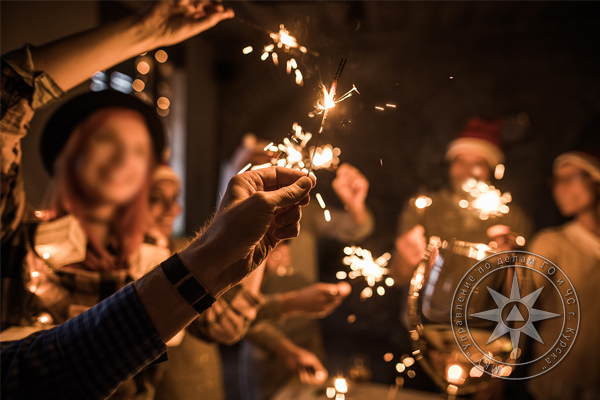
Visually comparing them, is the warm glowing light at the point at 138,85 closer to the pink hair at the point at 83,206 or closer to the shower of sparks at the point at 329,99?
the pink hair at the point at 83,206

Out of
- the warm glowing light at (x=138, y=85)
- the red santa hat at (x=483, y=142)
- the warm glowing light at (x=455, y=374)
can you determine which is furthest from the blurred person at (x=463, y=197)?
the warm glowing light at (x=138, y=85)

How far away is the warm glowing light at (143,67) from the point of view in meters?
2.63

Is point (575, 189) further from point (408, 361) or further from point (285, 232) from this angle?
point (285, 232)

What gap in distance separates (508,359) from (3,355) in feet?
3.31

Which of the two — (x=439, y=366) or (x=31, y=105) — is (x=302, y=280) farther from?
(x=31, y=105)

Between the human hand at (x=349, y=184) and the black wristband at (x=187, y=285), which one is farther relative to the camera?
the human hand at (x=349, y=184)

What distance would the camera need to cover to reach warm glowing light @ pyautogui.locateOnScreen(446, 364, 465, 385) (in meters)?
0.68

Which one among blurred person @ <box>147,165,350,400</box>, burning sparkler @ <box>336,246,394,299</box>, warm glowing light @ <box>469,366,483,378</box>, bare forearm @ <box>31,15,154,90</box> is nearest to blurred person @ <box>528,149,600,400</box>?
warm glowing light @ <box>469,366,483,378</box>

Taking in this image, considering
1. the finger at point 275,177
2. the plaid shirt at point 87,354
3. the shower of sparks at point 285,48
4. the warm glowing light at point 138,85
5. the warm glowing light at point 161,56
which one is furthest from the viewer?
the warm glowing light at point 161,56

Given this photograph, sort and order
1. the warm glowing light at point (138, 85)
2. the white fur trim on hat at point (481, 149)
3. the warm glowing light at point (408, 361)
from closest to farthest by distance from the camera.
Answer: the warm glowing light at point (408, 361) < the white fur trim on hat at point (481, 149) < the warm glowing light at point (138, 85)

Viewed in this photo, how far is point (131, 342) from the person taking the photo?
0.49 m

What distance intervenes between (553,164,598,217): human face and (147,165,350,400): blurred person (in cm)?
156

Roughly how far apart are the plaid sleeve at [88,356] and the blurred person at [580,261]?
4.10 ft

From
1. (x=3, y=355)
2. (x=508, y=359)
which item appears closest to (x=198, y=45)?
(x=3, y=355)
